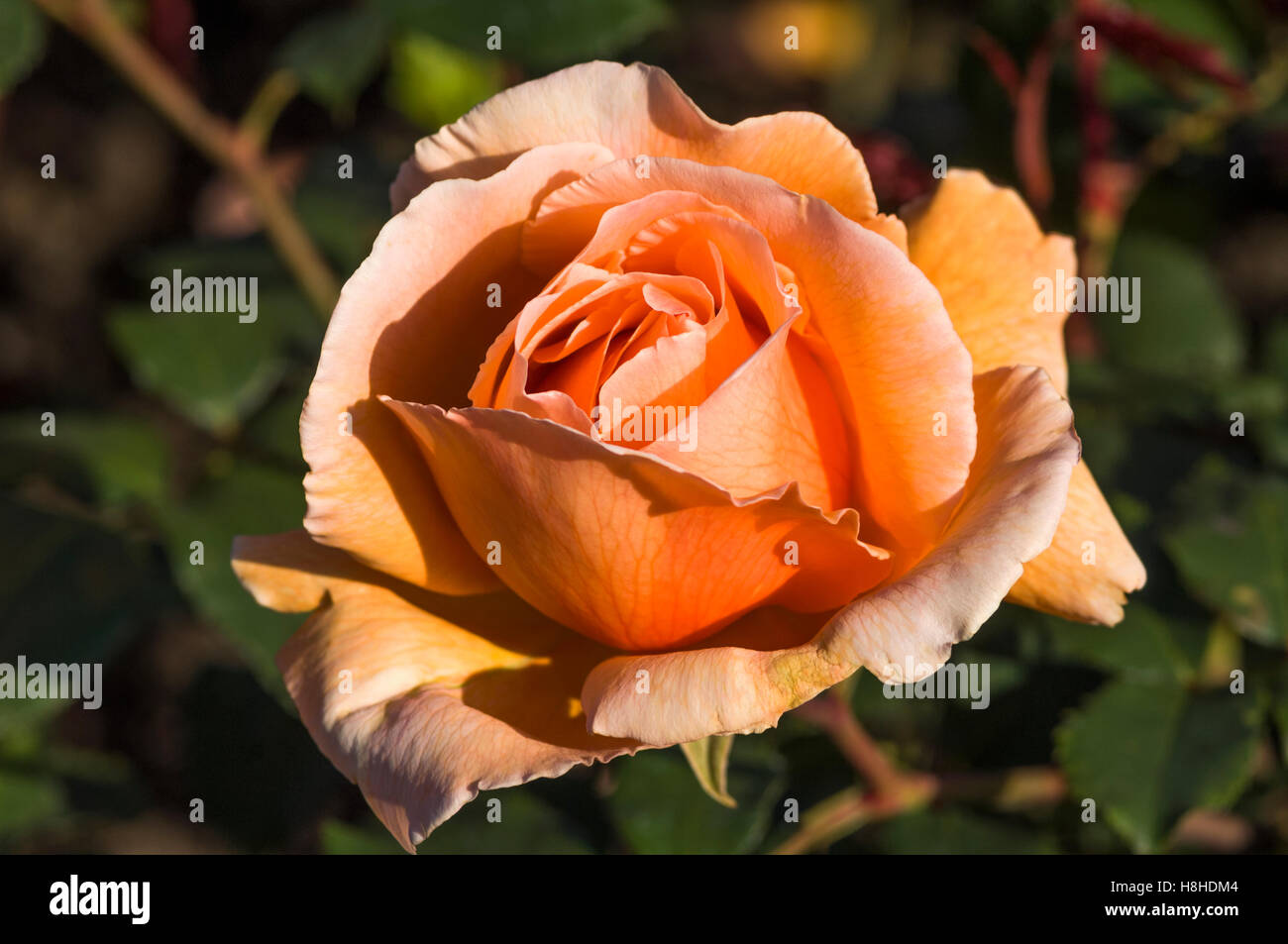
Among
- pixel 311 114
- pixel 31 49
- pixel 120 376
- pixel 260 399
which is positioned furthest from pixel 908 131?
pixel 120 376

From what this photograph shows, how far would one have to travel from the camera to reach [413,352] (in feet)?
2.87

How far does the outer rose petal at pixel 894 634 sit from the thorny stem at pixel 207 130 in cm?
104

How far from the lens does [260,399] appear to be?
173 centimetres

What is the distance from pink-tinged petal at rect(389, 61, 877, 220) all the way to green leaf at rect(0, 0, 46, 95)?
0.89 metres

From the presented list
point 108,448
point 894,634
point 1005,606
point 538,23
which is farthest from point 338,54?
point 894,634

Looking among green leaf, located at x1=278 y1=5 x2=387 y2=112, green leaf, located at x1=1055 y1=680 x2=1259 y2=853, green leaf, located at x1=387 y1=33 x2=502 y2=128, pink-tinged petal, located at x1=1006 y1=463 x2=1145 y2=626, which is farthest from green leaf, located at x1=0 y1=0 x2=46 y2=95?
green leaf, located at x1=1055 y1=680 x2=1259 y2=853

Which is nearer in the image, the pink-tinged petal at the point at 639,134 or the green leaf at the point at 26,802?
the pink-tinged petal at the point at 639,134

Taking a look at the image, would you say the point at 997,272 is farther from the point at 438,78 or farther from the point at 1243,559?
the point at 438,78

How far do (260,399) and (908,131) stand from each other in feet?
4.12

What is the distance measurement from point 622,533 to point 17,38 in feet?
3.88

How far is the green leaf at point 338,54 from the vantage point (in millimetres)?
1553

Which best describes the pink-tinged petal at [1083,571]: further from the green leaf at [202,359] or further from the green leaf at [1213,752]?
the green leaf at [202,359]

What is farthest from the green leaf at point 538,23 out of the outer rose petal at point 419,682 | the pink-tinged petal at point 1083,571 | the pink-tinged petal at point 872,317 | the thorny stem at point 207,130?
the pink-tinged petal at point 1083,571

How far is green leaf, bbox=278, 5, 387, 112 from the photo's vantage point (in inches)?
61.1
